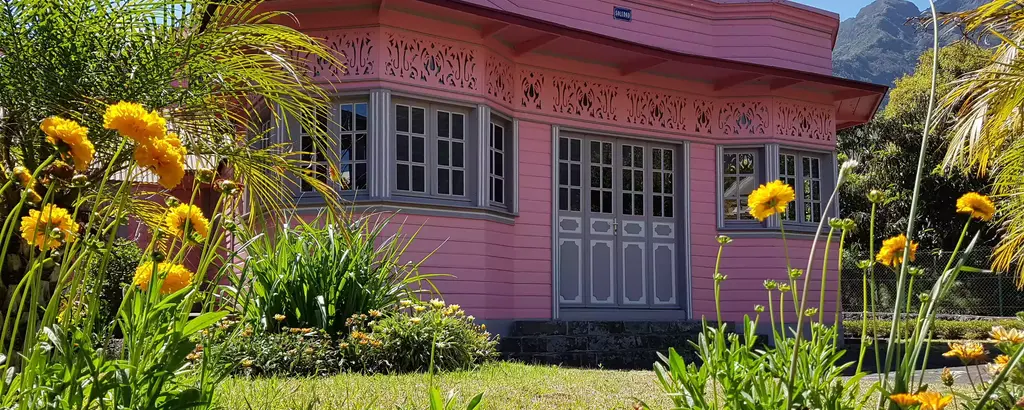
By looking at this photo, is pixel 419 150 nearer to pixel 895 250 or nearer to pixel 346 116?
pixel 346 116

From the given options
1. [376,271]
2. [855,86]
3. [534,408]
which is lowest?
[534,408]

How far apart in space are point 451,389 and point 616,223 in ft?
27.6

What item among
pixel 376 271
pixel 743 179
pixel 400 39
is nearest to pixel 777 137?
pixel 743 179

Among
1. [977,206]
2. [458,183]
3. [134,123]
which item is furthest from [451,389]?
[458,183]

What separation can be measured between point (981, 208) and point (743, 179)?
34.7 ft

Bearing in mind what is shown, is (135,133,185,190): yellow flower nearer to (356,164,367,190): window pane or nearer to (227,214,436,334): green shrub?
(227,214,436,334): green shrub

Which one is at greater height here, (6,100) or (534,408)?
(6,100)

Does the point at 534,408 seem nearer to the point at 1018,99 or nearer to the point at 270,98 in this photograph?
the point at 270,98

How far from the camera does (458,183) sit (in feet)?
34.8

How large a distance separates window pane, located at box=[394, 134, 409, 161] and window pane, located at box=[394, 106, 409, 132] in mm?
83

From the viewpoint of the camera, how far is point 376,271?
737 centimetres

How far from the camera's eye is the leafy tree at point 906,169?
76.1ft

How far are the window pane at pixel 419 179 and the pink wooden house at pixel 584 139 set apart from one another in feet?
0.04

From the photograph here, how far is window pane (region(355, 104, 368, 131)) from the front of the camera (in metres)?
10.1
